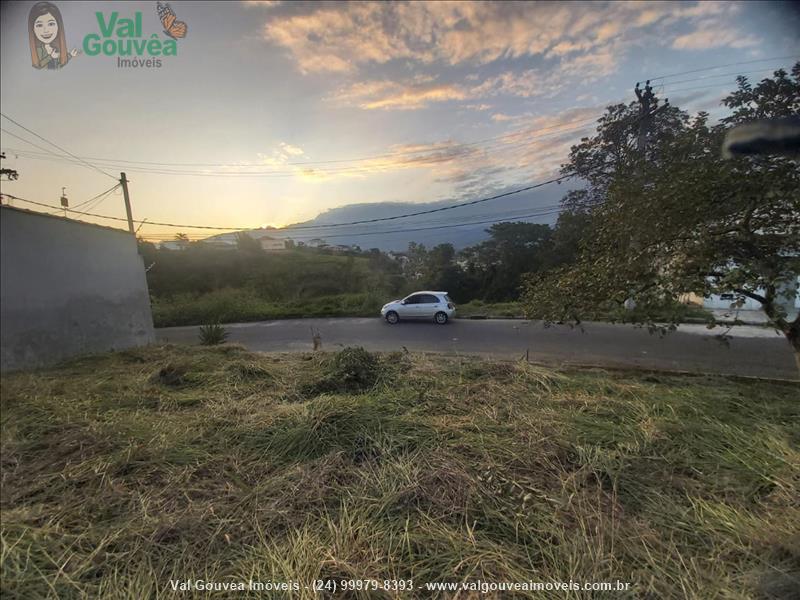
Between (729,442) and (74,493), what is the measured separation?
14.7 ft

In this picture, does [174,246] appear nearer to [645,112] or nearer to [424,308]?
[424,308]

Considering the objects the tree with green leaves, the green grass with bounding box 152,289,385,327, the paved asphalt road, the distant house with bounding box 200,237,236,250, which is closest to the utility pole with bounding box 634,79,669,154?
the paved asphalt road

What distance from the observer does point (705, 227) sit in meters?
3.44

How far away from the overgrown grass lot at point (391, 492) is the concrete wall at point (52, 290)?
0.22m

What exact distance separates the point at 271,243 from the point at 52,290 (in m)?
29.1

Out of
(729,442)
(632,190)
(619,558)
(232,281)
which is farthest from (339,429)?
(232,281)

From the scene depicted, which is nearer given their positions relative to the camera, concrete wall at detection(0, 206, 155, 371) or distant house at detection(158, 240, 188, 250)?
concrete wall at detection(0, 206, 155, 371)

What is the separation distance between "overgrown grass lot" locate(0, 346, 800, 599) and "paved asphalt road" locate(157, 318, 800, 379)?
3506mm

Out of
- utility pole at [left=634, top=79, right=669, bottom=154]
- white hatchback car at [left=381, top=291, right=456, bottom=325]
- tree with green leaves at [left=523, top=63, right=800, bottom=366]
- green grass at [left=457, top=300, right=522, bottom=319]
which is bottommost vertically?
green grass at [left=457, top=300, right=522, bottom=319]

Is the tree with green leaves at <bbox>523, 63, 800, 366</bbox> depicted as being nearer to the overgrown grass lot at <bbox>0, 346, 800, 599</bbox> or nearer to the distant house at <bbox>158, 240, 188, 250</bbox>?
the overgrown grass lot at <bbox>0, 346, 800, 599</bbox>

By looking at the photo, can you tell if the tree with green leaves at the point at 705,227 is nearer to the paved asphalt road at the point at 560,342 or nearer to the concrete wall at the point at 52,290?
the paved asphalt road at the point at 560,342

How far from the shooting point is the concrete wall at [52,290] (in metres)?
1.77

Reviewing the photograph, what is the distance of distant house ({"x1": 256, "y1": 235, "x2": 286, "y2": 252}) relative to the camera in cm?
2659

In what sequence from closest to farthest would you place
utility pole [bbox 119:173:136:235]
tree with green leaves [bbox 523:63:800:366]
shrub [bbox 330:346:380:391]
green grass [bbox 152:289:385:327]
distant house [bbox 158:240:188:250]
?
1. tree with green leaves [bbox 523:63:800:366]
2. shrub [bbox 330:346:380:391]
3. utility pole [bbox 119:173:136:235]
4. green grass [bbox 152:289:385:327]
5. distant house [bbox 158:240:188:250]
